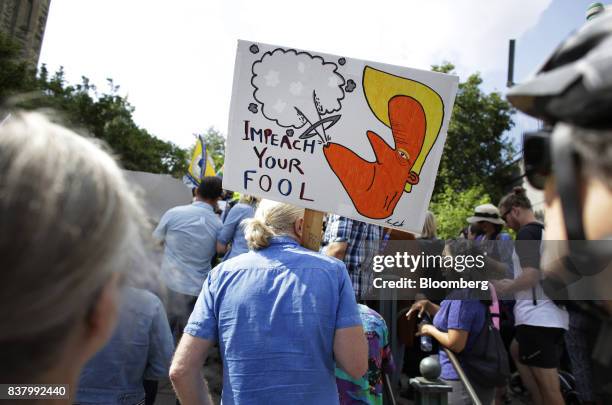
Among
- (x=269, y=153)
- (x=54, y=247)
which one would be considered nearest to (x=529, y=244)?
(x=269, y=153)

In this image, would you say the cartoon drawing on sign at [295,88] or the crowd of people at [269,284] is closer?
the crowd of people at [269,284]

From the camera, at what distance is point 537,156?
905 mm

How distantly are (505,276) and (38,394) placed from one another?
357cm

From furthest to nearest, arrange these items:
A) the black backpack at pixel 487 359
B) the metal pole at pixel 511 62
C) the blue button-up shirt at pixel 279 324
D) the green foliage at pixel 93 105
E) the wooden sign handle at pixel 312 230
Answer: the green foliage at pixel 93 105, the metal pole at pixel 511 62, the black backpack at pixel 487 359, the wooden sign handle at pixel 312 230, the blue button-up shirt at pixel 279 324

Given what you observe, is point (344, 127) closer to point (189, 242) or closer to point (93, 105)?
point (189, 242)

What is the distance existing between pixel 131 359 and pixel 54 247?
186 centimetres

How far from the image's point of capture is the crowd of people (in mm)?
747

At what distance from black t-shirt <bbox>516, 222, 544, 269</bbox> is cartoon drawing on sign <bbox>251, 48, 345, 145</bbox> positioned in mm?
1855

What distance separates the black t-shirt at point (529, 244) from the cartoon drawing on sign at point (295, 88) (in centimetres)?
186

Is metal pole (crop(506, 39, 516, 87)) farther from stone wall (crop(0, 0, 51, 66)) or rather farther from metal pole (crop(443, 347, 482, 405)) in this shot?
stone wall (crop(0, 0, 51, 66))

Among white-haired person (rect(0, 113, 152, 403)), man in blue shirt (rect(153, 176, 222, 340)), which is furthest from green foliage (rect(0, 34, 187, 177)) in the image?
white-haired person (rect(0, 113, 152, 403))

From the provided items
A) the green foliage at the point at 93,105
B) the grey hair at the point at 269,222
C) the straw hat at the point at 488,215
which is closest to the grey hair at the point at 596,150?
the grey hair at the point at 269,222

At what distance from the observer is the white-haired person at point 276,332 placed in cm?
202

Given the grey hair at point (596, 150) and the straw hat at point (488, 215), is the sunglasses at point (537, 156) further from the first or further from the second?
the straw hat at point (488, 215)
